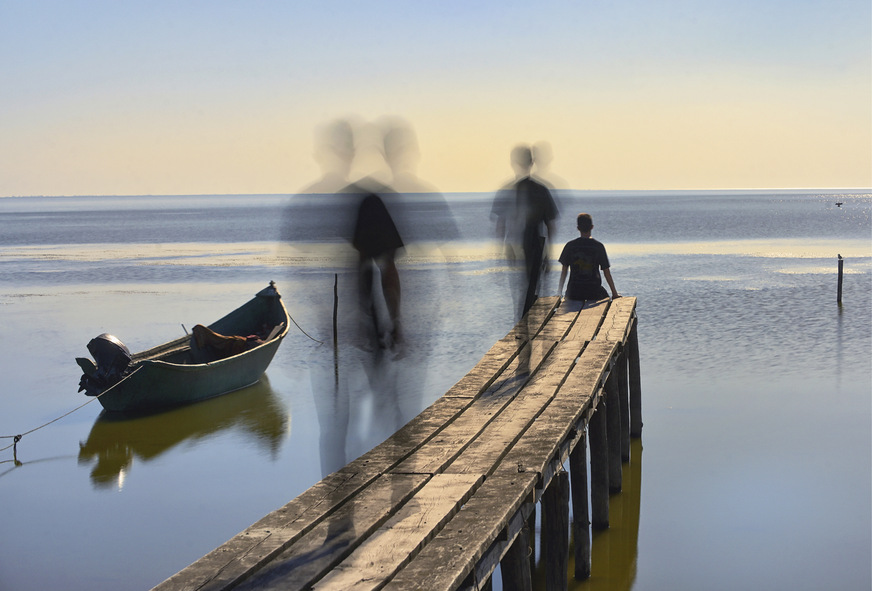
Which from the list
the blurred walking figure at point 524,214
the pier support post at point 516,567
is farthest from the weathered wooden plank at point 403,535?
the blurred walking figure at point 524,214

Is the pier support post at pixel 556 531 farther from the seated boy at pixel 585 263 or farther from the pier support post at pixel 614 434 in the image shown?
the seated boy at pixel 585 263

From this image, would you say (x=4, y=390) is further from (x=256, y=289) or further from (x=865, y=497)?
(x=256, y=289)

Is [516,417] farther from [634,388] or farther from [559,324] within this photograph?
[634,388]

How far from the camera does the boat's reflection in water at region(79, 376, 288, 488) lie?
1124cm

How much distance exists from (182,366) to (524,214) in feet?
21.2

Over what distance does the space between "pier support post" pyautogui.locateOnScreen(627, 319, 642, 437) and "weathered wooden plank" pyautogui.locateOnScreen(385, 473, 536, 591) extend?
5.86 m

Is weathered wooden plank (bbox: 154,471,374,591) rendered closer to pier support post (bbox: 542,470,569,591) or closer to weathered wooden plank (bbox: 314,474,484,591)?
weathered wooden plank (bbox: 314,474,484,591)

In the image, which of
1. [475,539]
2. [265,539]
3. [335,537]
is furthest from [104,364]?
[475,539]

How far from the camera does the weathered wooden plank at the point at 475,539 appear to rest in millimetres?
3863

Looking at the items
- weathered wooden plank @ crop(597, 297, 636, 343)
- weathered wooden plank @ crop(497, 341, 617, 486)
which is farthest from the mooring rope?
weathered wooden plank @ crop(497, 341, 617, 486)

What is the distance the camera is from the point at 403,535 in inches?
168

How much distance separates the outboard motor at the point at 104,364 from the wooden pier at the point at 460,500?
21.7 ft

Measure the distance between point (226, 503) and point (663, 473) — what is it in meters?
4.77

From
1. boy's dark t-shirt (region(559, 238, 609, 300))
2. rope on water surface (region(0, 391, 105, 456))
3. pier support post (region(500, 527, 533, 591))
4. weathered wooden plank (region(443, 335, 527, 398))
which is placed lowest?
rope on water surface (region(0, 391, 105, 456))
